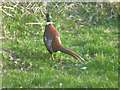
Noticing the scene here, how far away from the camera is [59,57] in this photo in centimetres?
573

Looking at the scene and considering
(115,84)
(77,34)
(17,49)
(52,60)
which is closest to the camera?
(115,84)

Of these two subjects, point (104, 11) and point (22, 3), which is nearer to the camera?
point (22, 3)

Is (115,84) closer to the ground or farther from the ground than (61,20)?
closer to the ground

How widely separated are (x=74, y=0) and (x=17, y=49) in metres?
3.86

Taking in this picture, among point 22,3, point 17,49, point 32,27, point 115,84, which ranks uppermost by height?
point 22,3

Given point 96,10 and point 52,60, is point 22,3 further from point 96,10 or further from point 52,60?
point 52,60

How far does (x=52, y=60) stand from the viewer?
5.60 m

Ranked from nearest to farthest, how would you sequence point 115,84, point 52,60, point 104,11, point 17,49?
point 115,84 < point 52,60 < point 17,49 < point 104,11

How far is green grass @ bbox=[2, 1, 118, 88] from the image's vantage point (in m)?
4.41

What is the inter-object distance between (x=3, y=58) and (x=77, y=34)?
274 centimetres

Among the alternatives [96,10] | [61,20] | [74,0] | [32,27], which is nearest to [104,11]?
[96,10]

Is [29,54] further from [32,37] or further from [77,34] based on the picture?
[77,34]

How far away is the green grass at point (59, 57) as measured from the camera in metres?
4.41

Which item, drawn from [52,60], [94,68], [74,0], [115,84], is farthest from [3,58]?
[74,0]
